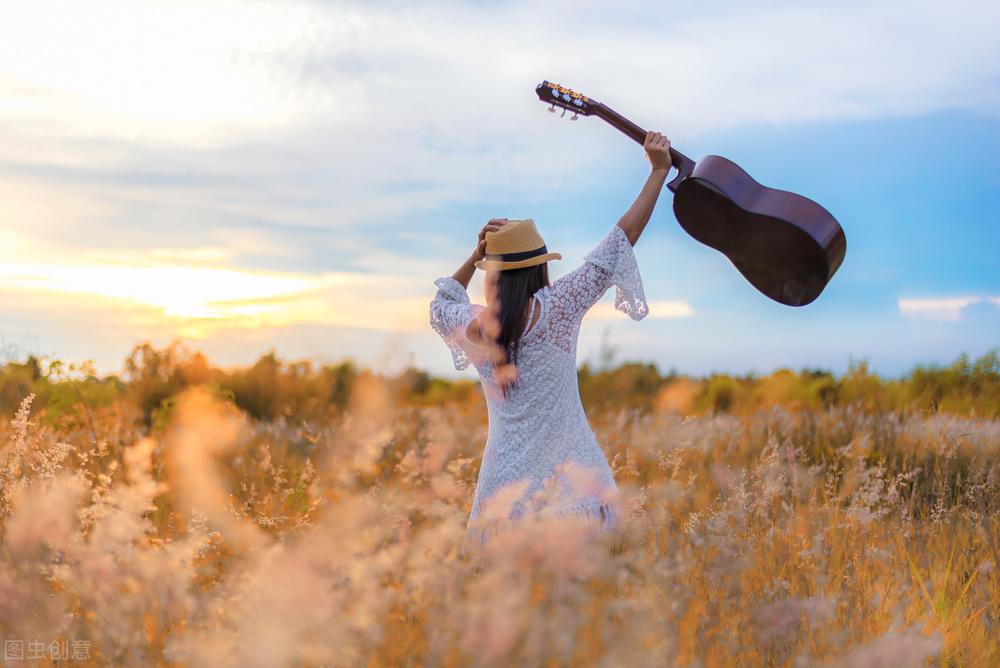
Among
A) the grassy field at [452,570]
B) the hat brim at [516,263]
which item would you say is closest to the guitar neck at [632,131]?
the hat brim at [516,263]

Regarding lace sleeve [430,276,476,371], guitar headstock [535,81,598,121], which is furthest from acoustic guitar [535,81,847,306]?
lace sleeve [430,276,476,371]

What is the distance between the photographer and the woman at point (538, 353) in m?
3.21

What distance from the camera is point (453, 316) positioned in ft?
11.1

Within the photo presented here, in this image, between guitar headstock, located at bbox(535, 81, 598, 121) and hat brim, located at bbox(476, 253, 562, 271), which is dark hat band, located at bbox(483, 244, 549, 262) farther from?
guitar headstock, located at bbox(535, 81, 598, 121)

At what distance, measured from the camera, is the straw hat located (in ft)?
10.7

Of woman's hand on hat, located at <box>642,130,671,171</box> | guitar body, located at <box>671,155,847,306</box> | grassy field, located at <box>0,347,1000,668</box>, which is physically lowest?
grassy field, located at <box>0,347,1000,668</box>

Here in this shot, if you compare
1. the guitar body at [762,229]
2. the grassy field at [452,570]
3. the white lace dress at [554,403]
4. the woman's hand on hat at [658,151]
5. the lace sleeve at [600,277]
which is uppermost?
the woman's hand on hat at [658,151]

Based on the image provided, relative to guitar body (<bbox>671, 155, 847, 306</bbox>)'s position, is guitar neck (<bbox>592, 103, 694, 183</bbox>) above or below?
above

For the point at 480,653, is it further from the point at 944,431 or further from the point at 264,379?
the point at 264,379

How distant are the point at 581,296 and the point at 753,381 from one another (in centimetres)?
1506

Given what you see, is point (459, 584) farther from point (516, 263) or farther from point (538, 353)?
point (516, 263)

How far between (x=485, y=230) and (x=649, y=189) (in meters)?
0.65

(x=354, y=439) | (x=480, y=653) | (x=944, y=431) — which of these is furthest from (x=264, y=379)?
(x=480, y=653)

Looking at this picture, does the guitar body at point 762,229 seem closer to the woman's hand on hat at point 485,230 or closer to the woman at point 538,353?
the woman at point 538,353
